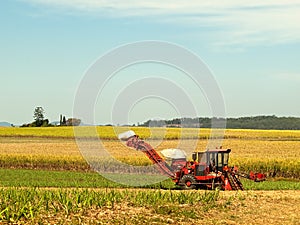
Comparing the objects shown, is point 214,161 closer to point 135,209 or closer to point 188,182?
point 188,182

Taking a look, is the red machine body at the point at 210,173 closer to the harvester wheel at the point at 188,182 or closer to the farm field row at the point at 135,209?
the harvester wheel at the point at 188,182

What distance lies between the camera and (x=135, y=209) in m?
11.9

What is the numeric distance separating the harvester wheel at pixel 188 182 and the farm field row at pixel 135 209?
7.12 m

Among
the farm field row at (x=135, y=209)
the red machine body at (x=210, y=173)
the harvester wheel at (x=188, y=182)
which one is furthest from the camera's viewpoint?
the harvester wheel at (x=188, y=182)

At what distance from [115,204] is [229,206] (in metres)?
3.05

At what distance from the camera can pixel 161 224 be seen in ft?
36.4

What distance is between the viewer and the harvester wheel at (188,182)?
2179 centimetres

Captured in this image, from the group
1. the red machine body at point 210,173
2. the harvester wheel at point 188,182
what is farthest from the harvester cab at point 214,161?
the harvester wheel at point 188,182

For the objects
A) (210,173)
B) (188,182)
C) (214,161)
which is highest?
(214,161)

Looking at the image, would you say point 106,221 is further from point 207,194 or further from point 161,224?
point 207,194

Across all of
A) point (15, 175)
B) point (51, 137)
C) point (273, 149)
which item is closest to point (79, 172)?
point (15, 175)

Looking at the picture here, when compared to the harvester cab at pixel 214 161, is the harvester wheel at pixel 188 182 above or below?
below

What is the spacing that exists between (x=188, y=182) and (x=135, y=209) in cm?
1018

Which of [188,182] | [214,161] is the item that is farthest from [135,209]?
[214,161]
